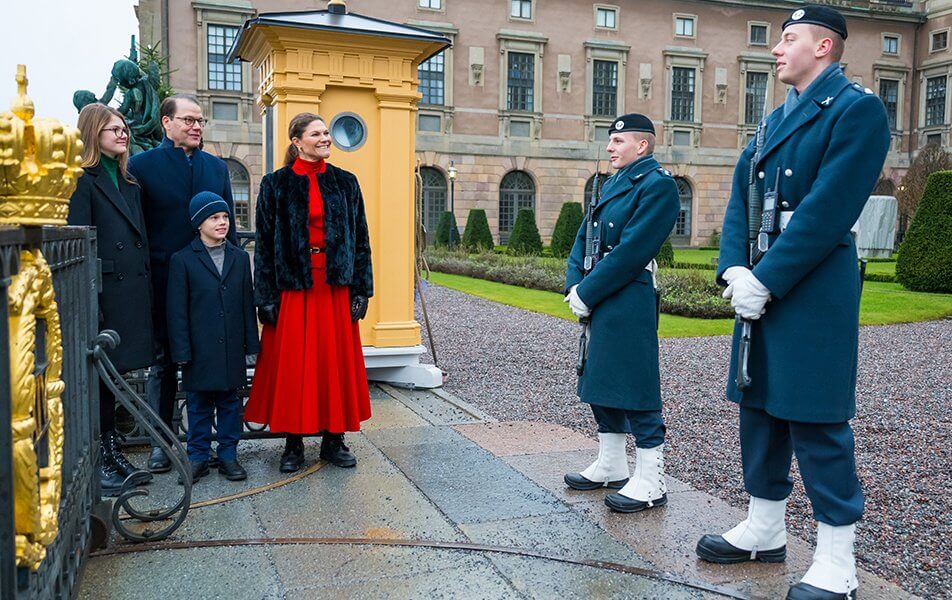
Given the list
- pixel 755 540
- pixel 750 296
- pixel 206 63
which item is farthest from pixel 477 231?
pixel 750 296

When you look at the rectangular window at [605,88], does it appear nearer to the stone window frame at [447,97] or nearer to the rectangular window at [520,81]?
the rectangular window at [520,81]

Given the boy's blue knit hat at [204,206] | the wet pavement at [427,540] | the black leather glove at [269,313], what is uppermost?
the boy's blue knit hat at [204,206]

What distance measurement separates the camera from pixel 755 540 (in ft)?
11.0

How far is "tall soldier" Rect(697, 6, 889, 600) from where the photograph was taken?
295 cm

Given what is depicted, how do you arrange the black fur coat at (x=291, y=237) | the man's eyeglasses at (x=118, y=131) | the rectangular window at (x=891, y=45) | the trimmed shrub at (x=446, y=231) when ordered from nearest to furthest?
the man's eyeglasses at (x=118, y=131)
the black fur coat at (x=291, y=237)
the trimmed shrub at (x=446, y=231)
the rectangular window at (x=891, y=45)

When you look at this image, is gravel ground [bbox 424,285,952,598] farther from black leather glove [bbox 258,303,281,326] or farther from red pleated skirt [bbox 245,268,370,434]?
black leather glove [bbox 258,303,281,326]

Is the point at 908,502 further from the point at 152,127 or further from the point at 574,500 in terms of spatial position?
the point at 152,127

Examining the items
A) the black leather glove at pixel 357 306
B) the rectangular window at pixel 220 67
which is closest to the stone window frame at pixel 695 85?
the rectangular window at pixel 220 67

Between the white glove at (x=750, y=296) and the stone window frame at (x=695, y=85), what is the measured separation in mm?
35154

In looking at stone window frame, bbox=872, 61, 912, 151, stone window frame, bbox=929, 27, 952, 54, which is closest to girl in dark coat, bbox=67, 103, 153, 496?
stone window frame, bbox=872, 61, 912, 151

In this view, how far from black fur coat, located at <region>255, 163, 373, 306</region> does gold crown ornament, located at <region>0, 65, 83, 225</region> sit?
229cm

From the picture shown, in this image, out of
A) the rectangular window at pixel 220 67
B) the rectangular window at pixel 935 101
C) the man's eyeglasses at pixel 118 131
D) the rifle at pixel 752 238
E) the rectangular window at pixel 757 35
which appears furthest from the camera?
the rectangular window at pixel 935 101

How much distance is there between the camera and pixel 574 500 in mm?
4141

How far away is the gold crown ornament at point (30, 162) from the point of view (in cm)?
196
